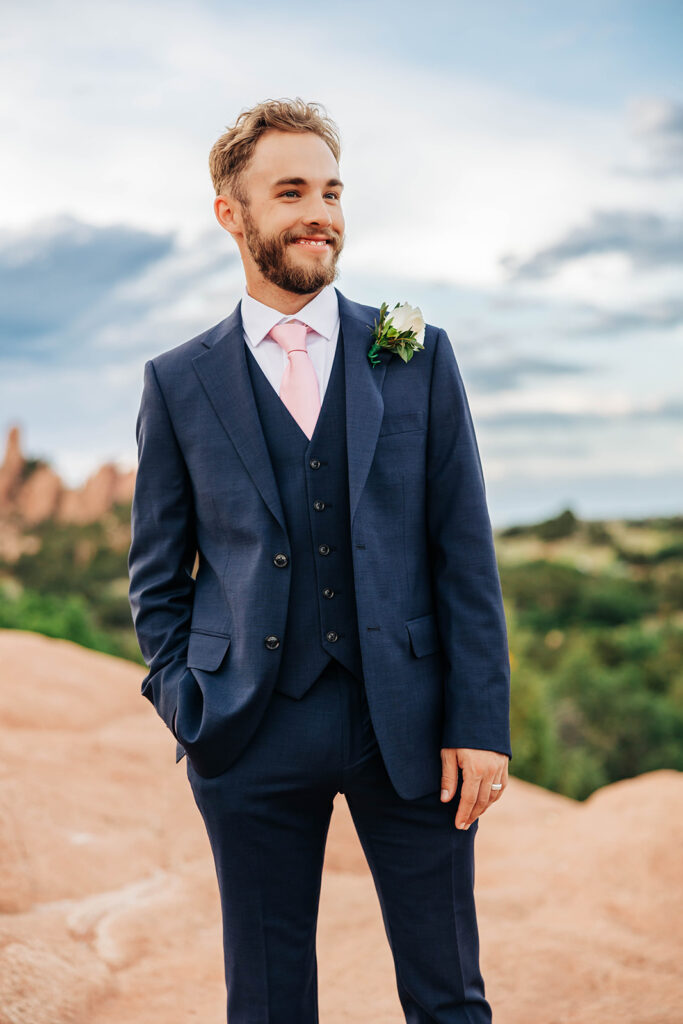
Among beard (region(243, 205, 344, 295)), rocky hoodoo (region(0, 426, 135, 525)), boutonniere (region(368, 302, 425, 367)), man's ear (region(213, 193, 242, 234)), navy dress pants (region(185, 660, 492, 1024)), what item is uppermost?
rocky hoodoo (region(0, 426, 135, 525))

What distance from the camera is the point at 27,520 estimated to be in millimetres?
46312

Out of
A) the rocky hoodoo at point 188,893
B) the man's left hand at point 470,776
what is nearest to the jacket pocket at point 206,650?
the man's left hand at point 470,776

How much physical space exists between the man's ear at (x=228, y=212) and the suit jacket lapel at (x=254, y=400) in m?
0.19

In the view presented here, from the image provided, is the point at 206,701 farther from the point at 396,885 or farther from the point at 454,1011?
the point at 454,1011

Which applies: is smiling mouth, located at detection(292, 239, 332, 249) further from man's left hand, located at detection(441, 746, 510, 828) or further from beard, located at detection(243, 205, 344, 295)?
man's left hand, located at detection(441, 746, 510, 828)

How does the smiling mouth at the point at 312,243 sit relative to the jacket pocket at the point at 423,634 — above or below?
above

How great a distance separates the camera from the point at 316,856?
220 cm

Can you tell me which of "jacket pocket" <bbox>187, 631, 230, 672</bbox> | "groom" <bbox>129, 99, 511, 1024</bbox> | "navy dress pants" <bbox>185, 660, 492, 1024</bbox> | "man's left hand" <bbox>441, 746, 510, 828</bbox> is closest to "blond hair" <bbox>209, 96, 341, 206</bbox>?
"groom" <bbox>129, 99, 511, 1024</bbox>

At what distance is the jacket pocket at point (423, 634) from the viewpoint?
82.2 inches

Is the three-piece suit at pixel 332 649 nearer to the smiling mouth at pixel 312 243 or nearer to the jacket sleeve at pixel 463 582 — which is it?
the jacket sleeve at pixel 463 582

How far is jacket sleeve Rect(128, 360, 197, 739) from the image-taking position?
221 centimetres

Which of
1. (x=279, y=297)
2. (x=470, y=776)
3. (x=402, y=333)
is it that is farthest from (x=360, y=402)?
(x=470, y=776)

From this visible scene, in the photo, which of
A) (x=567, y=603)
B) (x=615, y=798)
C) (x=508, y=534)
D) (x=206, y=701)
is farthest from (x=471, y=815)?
(x=508, y=534)

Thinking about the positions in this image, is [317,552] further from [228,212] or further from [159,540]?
[228,212]
